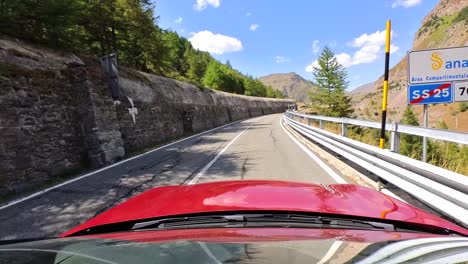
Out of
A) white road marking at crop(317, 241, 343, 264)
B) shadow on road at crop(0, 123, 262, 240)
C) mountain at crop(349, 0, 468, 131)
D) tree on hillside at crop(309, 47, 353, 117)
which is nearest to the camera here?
white road marking at crop(317, 241, 343, 264)

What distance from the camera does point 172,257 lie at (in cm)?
148

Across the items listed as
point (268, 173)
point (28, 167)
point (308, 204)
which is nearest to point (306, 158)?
point (268, 173)

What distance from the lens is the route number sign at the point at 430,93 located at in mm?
6527

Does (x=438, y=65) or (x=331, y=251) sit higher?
(x=438, y=65)

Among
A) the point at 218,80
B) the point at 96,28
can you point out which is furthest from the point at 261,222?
the point at 218,80

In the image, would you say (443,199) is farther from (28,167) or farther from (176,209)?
(28,167)

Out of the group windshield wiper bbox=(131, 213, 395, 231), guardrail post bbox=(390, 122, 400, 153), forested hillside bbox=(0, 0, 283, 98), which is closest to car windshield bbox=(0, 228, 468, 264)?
windshield wiper bbox=(131, 213, 395, 231)

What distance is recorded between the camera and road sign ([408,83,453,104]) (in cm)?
653

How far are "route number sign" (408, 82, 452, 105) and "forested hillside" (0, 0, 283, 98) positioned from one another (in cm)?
1087

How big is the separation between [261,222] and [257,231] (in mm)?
266

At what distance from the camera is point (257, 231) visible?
208cm

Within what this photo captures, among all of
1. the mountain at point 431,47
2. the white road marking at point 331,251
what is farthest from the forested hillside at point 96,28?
the mountain at point 431,47

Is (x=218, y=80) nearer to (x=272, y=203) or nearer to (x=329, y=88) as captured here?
(x=329, y=88)

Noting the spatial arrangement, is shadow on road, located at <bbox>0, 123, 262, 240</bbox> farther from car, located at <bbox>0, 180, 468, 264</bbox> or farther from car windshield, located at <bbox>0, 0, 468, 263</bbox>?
car, located at <bbox>0, 180, 468, 264</bbox>
